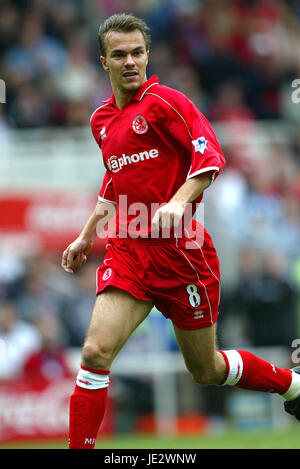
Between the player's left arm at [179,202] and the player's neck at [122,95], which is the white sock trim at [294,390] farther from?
the player's neck at [122,95]

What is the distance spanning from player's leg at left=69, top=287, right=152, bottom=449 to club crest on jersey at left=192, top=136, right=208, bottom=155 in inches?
40.8

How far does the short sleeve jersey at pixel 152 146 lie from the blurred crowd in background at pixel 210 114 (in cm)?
523

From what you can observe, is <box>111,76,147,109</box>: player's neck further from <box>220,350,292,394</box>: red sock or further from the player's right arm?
<box>220,350,292,394</box>: red sock

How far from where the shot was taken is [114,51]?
5.73 m

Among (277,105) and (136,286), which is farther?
(277,105)

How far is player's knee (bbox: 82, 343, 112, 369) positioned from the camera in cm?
545

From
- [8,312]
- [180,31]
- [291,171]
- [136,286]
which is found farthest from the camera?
[180,31]

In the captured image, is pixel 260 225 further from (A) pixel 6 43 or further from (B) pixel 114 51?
(B) pixel 114 51

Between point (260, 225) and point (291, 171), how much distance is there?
1.53m

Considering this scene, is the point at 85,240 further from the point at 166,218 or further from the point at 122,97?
the point at 166,218

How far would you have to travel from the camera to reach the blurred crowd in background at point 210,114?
11492 mm

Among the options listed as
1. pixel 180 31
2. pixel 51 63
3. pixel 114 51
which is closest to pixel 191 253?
pixel 114 51

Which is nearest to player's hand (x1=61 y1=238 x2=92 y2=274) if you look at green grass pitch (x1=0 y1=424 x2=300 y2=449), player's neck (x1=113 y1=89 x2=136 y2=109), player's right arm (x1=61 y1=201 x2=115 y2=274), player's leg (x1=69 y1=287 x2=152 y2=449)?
player's right arm (x1=61 y1=201 x2=115 y2=274)

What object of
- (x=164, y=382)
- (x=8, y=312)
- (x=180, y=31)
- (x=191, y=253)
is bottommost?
(x=164, y=382)
